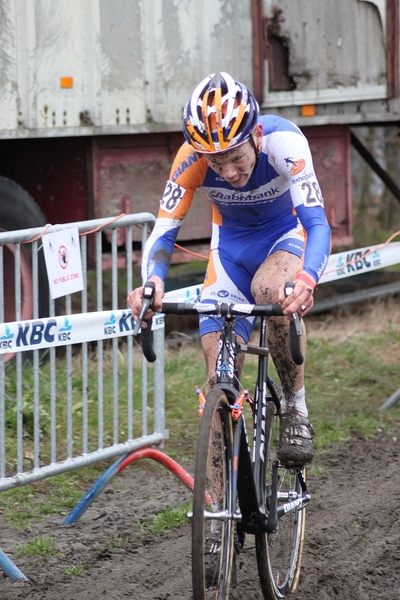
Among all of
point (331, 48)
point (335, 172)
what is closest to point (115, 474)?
point (335, 172)

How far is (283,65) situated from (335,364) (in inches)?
102

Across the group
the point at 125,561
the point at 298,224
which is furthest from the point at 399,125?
the point at 125,561

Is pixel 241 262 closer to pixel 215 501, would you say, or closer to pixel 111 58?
pixel 215 501

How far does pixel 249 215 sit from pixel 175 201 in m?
0.36

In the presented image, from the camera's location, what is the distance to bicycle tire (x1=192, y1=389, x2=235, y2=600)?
133 inches

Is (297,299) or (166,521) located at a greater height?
(297,299)

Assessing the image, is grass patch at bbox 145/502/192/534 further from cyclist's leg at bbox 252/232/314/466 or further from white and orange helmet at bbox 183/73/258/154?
white and orange helmet at bbox 183/73/258/154

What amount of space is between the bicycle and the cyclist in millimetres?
148

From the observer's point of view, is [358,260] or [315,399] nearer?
[315,399]

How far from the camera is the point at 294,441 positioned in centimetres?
416

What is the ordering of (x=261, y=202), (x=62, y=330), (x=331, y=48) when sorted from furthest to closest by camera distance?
(x=331, y=48), (x=62, y=330), (x=261, y=202)

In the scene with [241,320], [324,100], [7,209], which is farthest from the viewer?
[324,100]

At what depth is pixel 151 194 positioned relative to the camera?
26.1 feet

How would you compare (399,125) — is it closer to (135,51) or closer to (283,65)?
(283,65)
